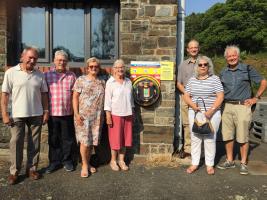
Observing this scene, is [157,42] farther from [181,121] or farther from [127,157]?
[127,157]

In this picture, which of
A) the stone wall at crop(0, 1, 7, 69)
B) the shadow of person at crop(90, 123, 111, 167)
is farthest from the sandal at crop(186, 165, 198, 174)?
the stone wall at crop(0, 1, 7, 69)

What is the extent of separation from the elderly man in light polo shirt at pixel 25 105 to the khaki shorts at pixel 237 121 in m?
2.76

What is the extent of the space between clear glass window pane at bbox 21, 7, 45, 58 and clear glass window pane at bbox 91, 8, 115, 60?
0.89 m

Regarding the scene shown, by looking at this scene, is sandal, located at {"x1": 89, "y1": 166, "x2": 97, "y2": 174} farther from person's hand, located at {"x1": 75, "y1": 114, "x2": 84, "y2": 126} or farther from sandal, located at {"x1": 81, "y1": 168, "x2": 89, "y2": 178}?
person's hand, located at {"x1": 75, "y1": 114, "x2": 84, "y2": 126}

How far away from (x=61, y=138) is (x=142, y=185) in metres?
1.44

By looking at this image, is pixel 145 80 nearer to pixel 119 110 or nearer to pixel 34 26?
pixel 119 110

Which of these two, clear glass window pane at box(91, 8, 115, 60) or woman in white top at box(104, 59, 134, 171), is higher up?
clear glass window pane at box(91, 8, 115, 60)

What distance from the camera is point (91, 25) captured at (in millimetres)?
6469

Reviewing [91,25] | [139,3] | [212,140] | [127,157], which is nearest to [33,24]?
[91,25]

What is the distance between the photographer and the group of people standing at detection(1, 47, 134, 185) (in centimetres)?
487

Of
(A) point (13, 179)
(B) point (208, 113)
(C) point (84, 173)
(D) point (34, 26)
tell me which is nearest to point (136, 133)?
(C) point (84, 173)

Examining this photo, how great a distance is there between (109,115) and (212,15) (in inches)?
1577

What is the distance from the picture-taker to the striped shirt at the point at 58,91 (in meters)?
5.24

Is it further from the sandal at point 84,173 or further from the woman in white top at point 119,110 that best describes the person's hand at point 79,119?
the sandal at point 84,173
